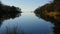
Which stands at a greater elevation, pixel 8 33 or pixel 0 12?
pixel 0 12

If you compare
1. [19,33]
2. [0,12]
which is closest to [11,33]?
[19,33]

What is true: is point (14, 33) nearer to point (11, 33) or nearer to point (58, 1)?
point (11, 33)

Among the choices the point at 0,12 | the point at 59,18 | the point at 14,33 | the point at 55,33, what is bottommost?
the point at 14,33

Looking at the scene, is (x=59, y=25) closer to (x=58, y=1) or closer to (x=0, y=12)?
(x=58, y=1)

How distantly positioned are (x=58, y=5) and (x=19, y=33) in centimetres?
523

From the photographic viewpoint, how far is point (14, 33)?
43.1 feet

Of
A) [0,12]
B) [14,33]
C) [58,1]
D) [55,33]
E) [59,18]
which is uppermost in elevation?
[0,12]

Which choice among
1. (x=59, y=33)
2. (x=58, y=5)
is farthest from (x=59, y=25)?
(x=58, y=5)

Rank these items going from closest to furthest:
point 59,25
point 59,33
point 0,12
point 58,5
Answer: point 58,5 < point 59,33 < point 59,25 < point 0,12

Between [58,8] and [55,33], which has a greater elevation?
[58,8]

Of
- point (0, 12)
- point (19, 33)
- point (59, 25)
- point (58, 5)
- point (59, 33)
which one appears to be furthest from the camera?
point (0, 12)

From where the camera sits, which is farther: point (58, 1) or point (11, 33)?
point (58, 1)

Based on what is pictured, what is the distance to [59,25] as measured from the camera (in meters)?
25.1

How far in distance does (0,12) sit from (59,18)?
40551mm
